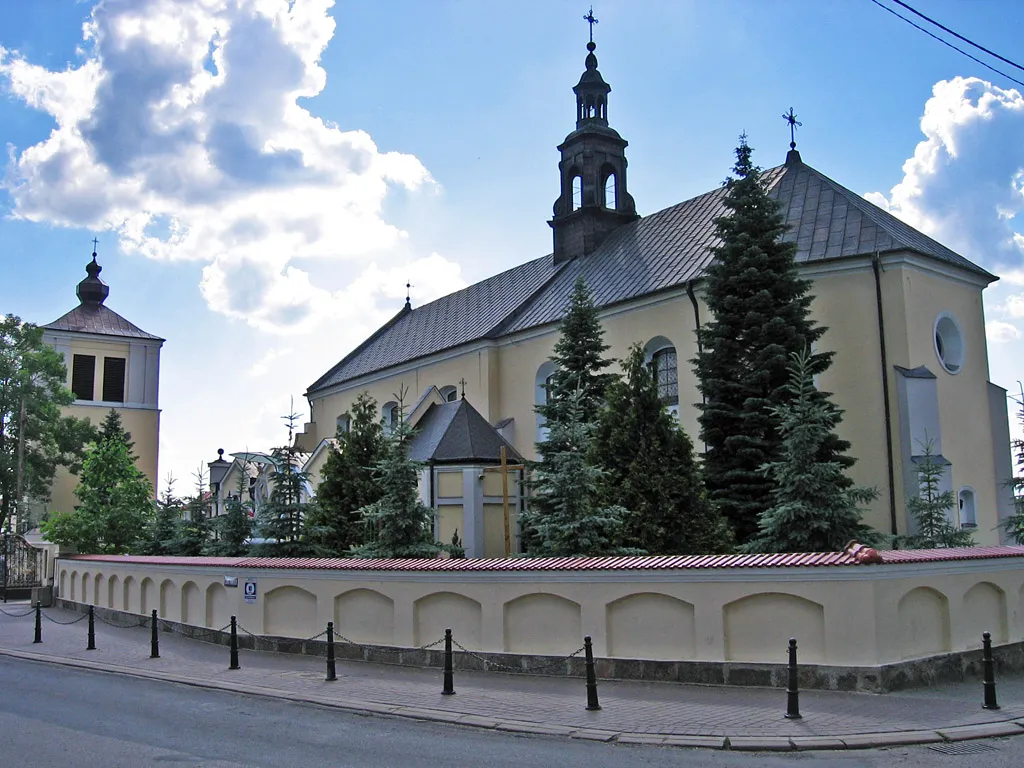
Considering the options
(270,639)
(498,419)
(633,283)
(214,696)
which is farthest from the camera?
(498,419)

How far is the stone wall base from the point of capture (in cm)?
1123

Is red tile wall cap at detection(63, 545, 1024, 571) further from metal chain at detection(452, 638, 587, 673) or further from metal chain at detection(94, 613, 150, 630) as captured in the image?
metal chain at detection(94, 613, 150, 630)

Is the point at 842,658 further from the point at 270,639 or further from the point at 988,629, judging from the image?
the point at 270,639

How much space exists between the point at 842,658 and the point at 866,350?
45.3 feet

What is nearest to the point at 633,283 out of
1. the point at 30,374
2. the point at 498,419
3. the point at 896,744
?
the point at 498,419

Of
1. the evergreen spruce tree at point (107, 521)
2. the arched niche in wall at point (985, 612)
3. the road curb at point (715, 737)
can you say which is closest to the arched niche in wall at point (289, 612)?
the road curb at point (715, 737)

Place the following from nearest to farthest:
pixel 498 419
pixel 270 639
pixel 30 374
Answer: pixel 270 639 → pixel 498 419 → pixel 30 374

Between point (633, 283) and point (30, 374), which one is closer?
point (633, 283)

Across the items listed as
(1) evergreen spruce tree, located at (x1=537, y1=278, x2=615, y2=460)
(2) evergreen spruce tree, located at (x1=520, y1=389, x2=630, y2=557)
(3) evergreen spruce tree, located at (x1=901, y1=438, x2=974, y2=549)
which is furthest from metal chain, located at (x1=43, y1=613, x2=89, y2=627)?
(3) evergreen spruce tree, located at (x1=901, y1=438, x2=974, y2=549)

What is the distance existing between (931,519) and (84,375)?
48.0 metres

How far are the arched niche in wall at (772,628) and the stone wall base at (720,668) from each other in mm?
151

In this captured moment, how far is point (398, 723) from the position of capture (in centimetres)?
1053

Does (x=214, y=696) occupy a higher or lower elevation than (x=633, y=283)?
lower

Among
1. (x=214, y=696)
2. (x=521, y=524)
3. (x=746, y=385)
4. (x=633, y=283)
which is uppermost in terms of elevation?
(x=633, y=283)
